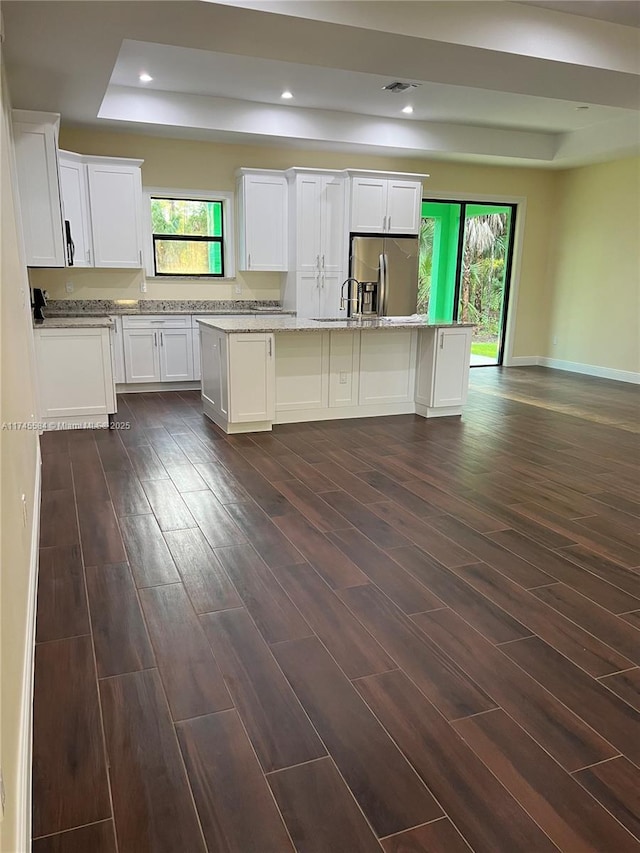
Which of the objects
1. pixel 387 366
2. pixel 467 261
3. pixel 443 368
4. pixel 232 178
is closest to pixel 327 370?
pixel 387 366

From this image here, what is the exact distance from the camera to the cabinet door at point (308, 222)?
702 cm

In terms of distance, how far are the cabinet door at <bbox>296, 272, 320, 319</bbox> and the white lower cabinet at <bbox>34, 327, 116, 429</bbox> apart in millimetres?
2657

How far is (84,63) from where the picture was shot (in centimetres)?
407

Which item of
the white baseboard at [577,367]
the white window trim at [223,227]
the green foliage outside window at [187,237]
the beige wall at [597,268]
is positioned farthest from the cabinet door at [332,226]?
the beige wall at [597,268]

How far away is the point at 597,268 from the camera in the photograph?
8438 millimetres

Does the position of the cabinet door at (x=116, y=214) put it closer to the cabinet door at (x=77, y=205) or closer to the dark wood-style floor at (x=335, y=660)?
the cabinet door at (x=77, y=205)

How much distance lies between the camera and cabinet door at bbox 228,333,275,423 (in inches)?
197

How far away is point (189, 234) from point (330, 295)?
183 cm

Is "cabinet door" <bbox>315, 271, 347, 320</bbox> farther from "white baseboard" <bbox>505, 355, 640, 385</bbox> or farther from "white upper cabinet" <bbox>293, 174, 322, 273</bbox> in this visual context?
"white baseboard" <bbox>505, 355, 640, 385</bbox>

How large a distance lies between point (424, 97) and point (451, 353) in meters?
2.68

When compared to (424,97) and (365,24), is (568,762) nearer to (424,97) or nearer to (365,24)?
(365,24)

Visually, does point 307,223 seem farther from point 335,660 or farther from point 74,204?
point 335,660

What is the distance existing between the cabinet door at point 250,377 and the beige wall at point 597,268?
5.40m

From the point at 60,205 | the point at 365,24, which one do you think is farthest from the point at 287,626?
the point at 60,205
